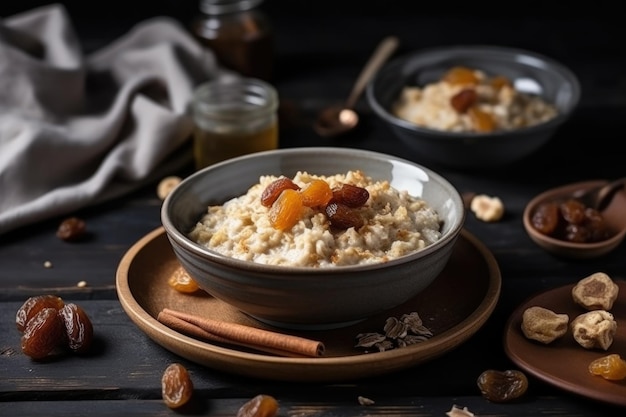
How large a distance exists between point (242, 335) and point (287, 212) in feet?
1.12

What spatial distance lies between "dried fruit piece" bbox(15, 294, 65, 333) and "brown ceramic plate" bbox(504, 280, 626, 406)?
128 cm

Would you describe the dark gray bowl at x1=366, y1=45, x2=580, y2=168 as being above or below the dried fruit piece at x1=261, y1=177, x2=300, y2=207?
below

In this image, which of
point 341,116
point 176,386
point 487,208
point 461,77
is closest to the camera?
point 176,386

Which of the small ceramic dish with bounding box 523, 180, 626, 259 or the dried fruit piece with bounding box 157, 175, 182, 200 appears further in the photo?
the dried fruit piece with bounding box 157, 175, 182, 200

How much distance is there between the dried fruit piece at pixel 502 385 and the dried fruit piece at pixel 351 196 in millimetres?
555

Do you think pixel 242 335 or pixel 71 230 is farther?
pixel 71 230

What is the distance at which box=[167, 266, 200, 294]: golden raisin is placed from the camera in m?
2.70

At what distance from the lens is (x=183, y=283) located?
8.87ft

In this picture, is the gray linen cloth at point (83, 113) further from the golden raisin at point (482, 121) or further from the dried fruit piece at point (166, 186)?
the golden raisin at point (482, 121)

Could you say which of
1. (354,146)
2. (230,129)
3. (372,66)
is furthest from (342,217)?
(372,66)

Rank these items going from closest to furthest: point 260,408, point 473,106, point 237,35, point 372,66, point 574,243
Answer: point 260,408 → point 574,243 → point 473,106 → point 237,35 → point 372,66

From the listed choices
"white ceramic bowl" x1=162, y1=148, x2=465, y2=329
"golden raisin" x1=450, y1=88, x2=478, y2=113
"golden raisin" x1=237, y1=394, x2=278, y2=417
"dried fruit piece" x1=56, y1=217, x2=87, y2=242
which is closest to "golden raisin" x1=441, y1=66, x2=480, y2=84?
"golden raisin" x1=450, y1=88, x2=478, y2=113

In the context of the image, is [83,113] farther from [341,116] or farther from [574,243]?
[574,243]

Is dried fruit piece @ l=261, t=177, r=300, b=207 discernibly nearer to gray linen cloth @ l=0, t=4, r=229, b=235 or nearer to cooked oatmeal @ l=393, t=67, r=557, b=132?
gray linen cloth @ l=0, t=4, r=229, b=235
